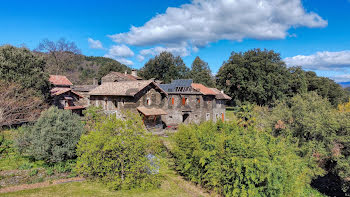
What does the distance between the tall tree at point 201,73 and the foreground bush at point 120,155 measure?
1930 inches

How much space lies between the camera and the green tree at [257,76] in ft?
139

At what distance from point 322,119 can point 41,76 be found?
88.9 ft

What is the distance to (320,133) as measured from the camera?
58.2 ft

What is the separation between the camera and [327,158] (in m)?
17.8

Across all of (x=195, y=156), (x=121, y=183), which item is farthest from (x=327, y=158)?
(x=121, y=183)

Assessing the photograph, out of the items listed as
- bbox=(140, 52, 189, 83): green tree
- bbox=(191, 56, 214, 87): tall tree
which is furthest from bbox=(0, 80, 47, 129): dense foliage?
bbox=(191, 56, 214, 87): tall tree

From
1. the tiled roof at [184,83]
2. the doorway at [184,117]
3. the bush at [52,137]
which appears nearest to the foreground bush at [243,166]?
the bush at [52,137]

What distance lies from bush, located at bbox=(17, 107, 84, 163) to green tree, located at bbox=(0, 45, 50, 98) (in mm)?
9549

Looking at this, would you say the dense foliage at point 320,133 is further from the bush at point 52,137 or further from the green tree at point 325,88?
the green tree at point 325,88

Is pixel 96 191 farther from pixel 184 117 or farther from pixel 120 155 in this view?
pixel 184 117

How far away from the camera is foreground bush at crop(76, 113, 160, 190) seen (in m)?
11.0

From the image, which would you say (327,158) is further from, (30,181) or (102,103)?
(102,103)

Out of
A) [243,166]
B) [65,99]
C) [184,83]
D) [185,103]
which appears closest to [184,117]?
[185,103]

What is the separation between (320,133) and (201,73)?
1755 inches
